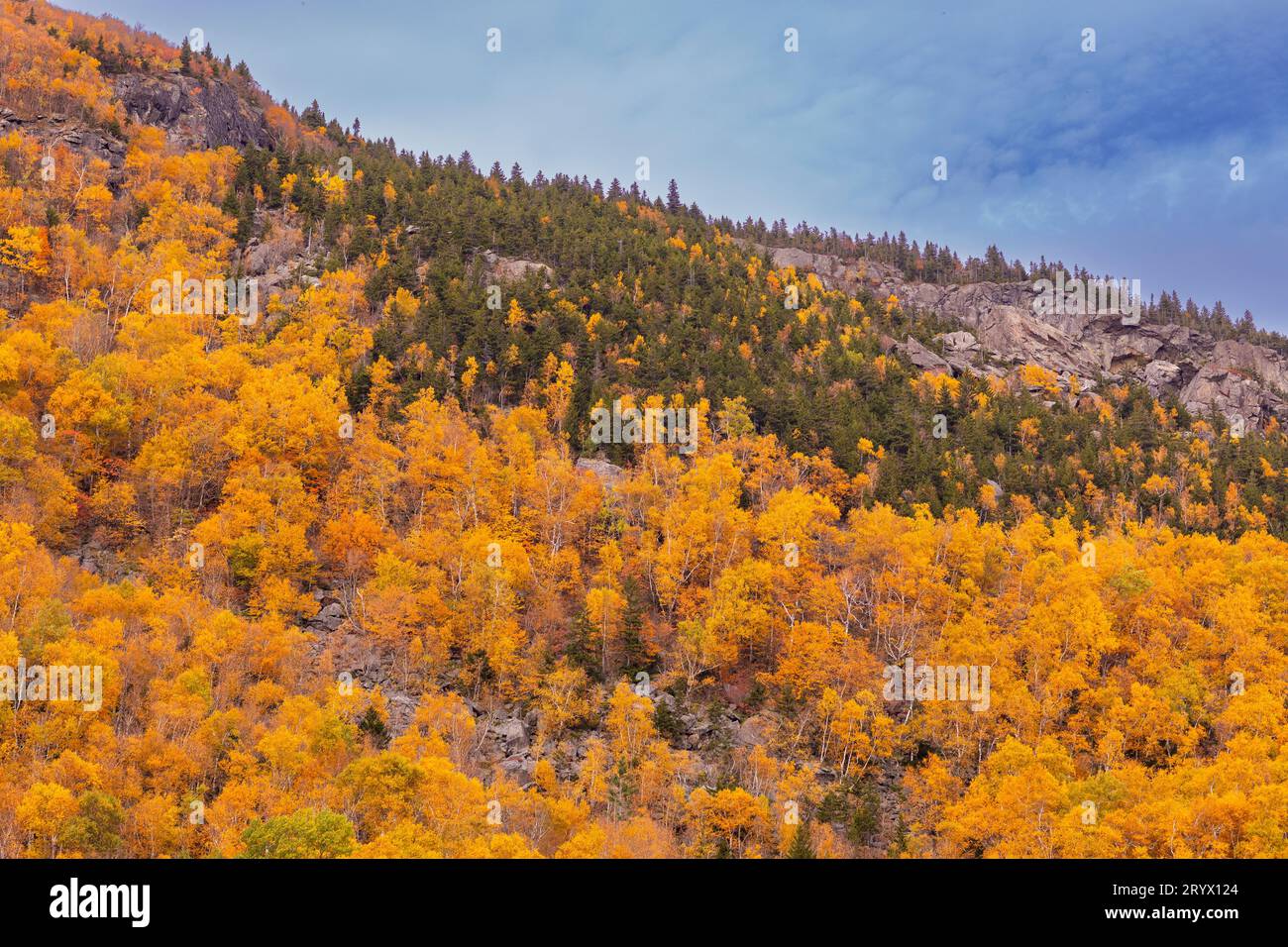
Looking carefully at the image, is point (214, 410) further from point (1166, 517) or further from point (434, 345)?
point (1166, 517)

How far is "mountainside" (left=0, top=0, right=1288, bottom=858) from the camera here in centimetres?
4853

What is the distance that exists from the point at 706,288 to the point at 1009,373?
2338 inches

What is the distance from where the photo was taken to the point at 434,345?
337ft

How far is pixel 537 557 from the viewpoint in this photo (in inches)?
2980

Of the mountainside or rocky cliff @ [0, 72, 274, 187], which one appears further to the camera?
rocky cliff @ [0, 72, 274, 187]

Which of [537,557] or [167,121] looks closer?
[537,557]

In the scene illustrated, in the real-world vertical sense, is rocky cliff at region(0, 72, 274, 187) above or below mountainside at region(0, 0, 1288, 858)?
above

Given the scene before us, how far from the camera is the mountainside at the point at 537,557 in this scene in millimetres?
48531

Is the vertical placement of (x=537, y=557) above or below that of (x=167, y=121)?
below

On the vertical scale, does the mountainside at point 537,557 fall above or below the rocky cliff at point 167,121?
below

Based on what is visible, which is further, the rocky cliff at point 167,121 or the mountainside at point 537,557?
the rocky cliff at point 167,121
